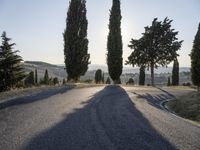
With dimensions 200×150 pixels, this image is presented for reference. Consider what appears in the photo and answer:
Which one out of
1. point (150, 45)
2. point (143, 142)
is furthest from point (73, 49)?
point (143, 142)

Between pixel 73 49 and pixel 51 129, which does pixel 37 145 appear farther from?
pixel 73 49

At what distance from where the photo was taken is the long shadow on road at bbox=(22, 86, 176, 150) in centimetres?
764

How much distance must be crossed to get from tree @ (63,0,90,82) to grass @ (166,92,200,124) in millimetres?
16356

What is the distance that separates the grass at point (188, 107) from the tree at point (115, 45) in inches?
875

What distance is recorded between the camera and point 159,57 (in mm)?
51531

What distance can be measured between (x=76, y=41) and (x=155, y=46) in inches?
757

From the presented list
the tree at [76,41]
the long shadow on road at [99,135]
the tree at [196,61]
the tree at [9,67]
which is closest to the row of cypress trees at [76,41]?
the tree at [76,41]

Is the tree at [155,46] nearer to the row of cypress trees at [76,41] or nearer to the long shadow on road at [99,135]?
the row of cypress trees at [76,41]

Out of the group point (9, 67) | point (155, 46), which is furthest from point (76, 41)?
point (155, 46)

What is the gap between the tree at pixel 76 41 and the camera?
3622 centimetres

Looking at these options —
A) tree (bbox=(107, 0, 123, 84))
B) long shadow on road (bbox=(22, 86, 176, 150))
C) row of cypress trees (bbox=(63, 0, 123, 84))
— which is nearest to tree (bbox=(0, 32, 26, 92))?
row of cypress trees (bbox=(63, 0, 123, 84))

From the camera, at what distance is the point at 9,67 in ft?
116

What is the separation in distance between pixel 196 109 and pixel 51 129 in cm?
1121

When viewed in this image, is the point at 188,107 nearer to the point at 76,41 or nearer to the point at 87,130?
the point at 87,130
